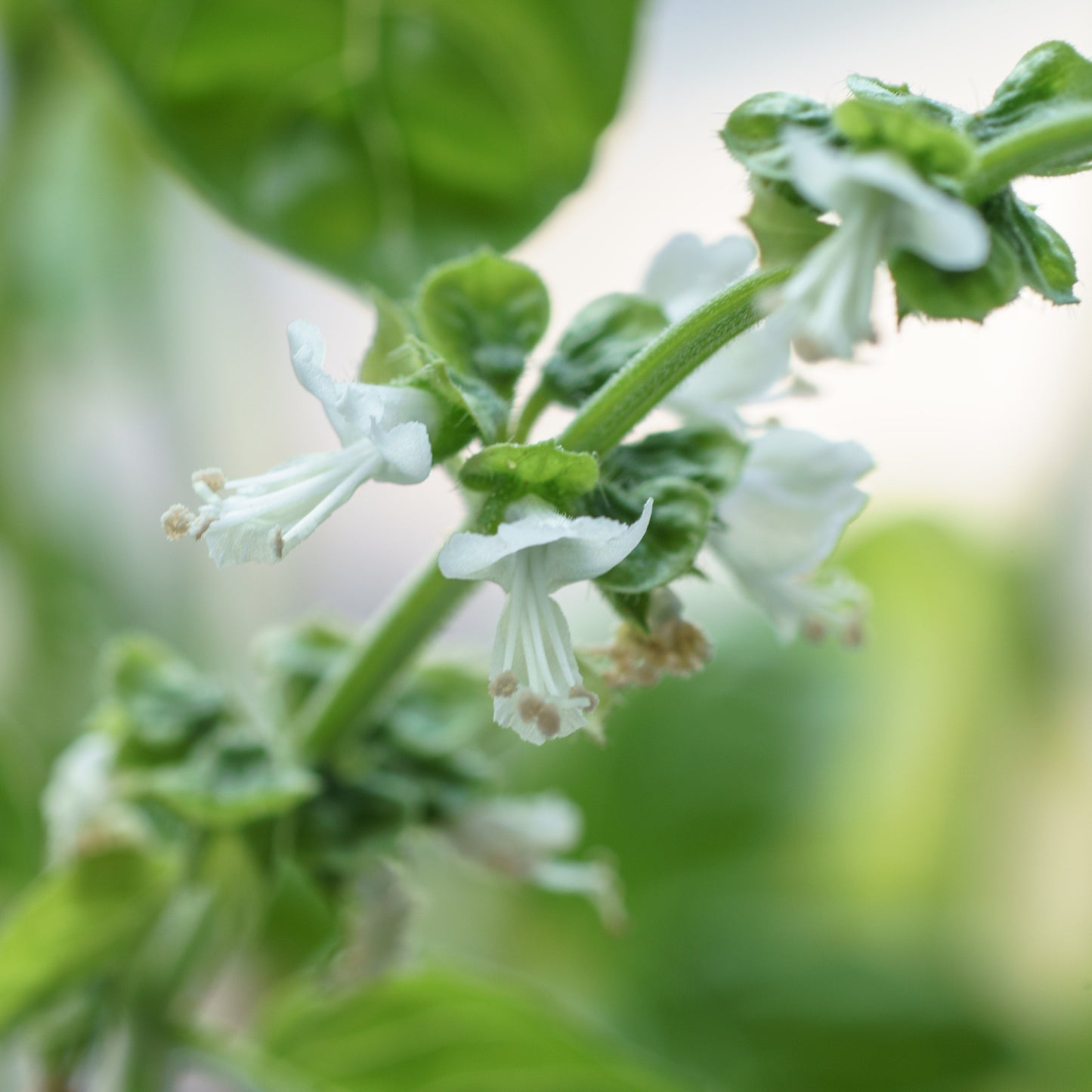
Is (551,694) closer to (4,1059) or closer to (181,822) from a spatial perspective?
(181,822)

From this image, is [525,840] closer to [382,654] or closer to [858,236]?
[382,654]

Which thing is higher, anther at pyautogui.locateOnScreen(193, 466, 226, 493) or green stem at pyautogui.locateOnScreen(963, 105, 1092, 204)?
green stem at pyautogui.locateOnScreen(963, 105, 1092, 204)

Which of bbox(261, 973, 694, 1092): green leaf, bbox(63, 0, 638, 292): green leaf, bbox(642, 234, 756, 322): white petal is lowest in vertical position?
bbox(261, 973, 694, 1092): green leaf

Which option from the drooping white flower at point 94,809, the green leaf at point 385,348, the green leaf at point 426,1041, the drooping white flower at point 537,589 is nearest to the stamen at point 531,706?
the drooping white flower at point 537,589

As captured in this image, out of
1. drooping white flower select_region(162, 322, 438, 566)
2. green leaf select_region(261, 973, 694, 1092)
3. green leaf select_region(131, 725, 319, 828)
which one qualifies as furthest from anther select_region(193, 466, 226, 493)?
green leaf select_region(261, 973, 694, 1092)

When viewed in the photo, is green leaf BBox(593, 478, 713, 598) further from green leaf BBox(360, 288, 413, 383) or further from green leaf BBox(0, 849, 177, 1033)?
green leaf BBox(0, 849, 177, 1033)

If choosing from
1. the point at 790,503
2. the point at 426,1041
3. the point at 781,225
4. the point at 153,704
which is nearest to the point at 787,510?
the point at 790,503
